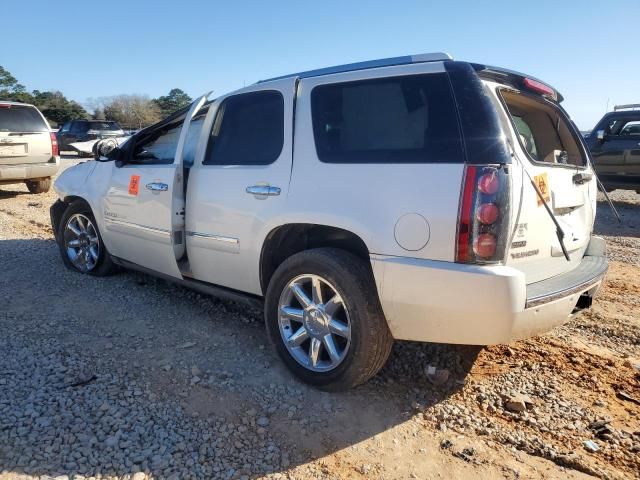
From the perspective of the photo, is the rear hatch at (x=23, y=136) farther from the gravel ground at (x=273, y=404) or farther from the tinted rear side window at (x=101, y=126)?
the tinted rear side window at (x=101, y=126)

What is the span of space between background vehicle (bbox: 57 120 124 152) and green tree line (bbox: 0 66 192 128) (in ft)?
103

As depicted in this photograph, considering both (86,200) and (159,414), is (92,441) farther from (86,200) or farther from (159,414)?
(86,200)

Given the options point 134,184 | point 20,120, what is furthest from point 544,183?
point 20,120

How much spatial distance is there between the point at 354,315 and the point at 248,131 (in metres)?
1.63

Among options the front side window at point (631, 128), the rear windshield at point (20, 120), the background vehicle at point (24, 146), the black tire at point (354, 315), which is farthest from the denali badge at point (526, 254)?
the rear windshield at point (20, 120)

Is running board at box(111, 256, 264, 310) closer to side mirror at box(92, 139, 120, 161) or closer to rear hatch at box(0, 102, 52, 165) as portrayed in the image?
side mirror at box(92, 139, 120, 161)

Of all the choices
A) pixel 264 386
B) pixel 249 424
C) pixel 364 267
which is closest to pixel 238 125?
pixel 364 267

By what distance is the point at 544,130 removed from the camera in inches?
139

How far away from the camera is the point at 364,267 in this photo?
9.51ft

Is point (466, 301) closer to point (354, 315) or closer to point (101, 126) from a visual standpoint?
point (354, 315)

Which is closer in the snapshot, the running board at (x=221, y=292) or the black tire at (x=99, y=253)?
the running board at (x=221, y=292)

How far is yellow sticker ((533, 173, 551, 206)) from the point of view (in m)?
2.70

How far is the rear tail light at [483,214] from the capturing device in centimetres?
242

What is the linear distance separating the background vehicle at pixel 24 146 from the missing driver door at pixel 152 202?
21.3 feet
